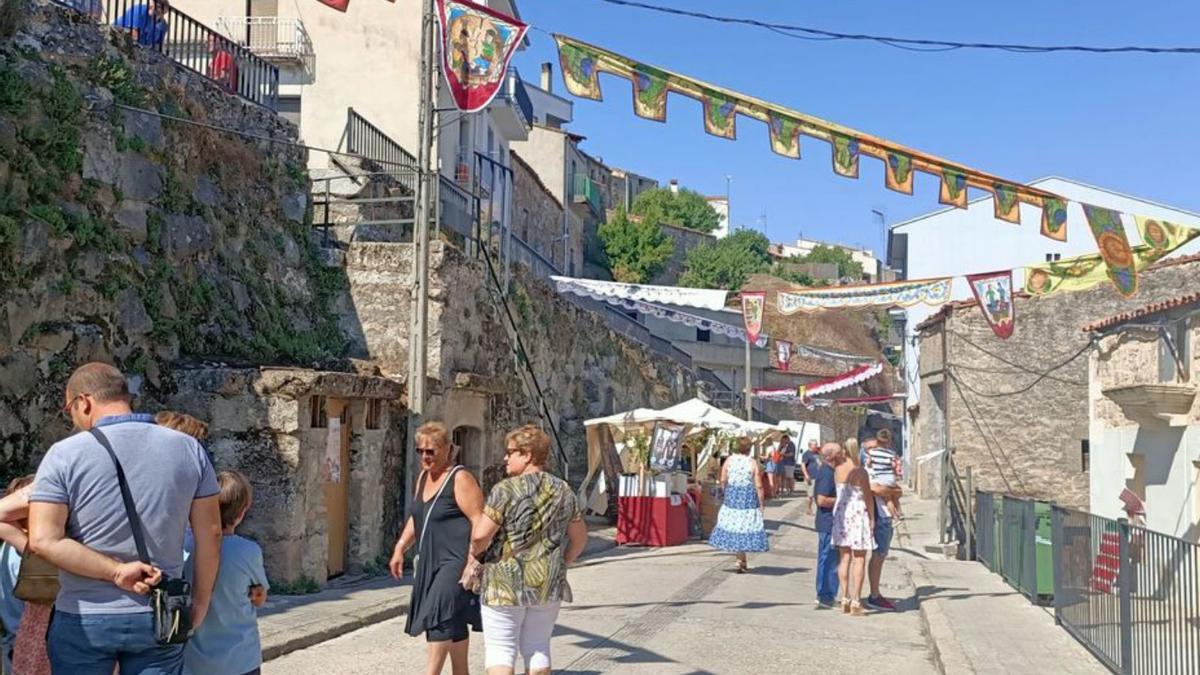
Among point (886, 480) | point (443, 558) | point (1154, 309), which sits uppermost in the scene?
point (1154, 309)

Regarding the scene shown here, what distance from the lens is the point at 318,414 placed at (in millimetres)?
12656

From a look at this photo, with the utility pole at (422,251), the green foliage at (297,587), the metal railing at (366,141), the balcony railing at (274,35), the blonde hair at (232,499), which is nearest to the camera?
the blonde hair at (232,499)

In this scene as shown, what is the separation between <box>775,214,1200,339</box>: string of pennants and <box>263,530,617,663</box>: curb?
6207 mm

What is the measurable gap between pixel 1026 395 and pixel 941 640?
61.7 feet

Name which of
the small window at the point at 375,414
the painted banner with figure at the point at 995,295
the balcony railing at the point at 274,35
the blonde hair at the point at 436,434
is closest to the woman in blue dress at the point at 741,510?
the small window at the point at 375,414

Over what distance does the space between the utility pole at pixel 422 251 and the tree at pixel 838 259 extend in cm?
7551

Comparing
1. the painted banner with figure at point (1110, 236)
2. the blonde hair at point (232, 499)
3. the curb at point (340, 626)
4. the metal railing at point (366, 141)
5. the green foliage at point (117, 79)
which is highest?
the metal railing at point (366, 141)

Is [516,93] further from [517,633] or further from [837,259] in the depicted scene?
[837,259]

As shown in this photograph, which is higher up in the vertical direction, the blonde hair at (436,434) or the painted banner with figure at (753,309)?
the painted banner with figure at (753,309)

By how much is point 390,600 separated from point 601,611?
1965 millimetres

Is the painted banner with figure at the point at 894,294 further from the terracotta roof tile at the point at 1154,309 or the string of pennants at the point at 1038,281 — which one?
the terracotta roof tile at the point at 1154,309

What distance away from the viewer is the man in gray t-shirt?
3.99m

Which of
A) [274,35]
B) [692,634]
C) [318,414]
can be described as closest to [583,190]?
[274,35]

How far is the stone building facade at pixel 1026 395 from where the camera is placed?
88.7ft
